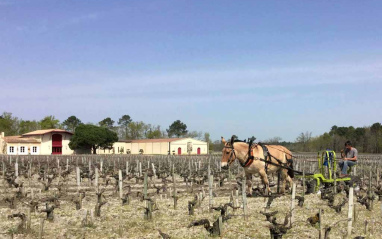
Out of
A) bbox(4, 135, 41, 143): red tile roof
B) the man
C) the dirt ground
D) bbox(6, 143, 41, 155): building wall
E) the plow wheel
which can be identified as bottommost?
the dirt ground

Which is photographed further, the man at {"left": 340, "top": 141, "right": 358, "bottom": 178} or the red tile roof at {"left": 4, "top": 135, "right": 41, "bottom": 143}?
the red tile roof at {"left": 4, "top": 135, "right": 41, "bottom": 143}

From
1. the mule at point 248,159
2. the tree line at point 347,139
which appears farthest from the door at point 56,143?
the mule at point 248,159

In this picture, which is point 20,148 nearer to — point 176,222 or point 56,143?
point 56,143

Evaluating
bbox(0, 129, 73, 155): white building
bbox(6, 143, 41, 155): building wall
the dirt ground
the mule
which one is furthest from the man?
bbox(0, 129, 73, 155): white building

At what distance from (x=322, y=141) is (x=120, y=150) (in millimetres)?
39471

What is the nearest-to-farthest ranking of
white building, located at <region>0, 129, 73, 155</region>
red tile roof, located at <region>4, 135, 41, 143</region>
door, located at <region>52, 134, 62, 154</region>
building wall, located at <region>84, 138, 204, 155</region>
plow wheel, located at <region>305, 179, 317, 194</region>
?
plow wheel, located at <region>305, 179, 317, 194</region> → red tile roof, located at <region>4, 135, 41, 143</region> → white building, located at <region>0, 129, 73, 155</region> → door, located at <region>52, 134, 62, 154</region> → building wall, located at <region>84, 138, 204, 155</region>

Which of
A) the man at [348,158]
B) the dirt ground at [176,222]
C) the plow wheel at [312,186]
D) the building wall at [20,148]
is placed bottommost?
the dirt ground at [176,222]

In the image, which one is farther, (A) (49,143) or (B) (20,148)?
(A) (49,143)

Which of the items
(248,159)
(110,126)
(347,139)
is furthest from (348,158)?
(110,126)

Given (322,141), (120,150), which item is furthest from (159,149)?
(322,141)

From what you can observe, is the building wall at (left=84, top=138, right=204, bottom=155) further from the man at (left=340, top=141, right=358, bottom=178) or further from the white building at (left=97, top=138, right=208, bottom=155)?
the man at (left=340, top=141, right=358, bottom=178)

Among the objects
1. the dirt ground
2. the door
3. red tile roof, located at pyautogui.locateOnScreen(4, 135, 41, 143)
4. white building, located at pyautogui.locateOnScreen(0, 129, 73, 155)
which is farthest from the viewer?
the door

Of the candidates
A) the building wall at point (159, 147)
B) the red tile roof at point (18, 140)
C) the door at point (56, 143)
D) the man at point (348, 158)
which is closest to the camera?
the man at point (348, 158)

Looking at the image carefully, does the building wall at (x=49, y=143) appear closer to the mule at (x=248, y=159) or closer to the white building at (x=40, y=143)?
the white building at (x=40, y=143)
